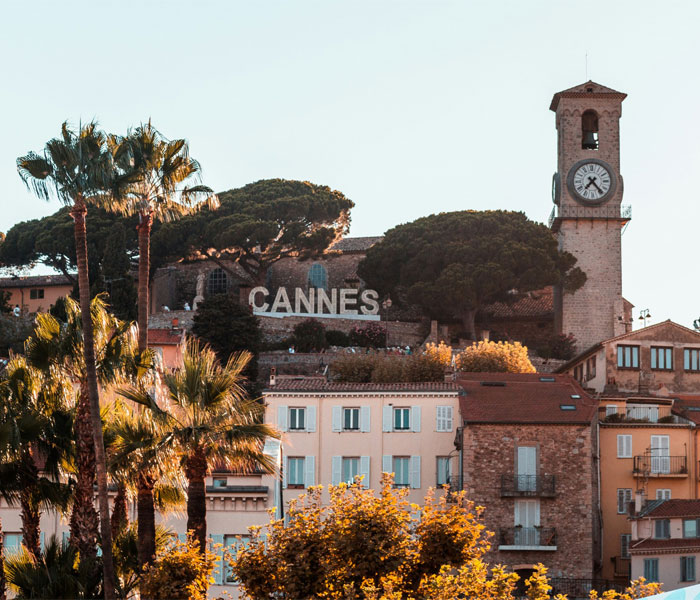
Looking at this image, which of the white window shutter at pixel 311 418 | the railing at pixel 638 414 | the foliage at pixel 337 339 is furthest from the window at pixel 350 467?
the foliage at pixel 337 339

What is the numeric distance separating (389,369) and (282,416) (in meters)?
9.77

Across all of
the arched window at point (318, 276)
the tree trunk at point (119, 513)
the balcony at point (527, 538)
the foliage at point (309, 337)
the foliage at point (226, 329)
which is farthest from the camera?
the arched window at point (318, 276)

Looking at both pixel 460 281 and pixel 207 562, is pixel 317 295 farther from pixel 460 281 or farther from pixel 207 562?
pixel 207 562

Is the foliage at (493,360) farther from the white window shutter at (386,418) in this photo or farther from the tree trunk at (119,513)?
the tree trunk at (119,513)

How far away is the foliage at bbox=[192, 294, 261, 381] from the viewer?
7869 cm

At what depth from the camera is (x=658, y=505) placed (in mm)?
48500

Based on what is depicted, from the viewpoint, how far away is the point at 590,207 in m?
90.4

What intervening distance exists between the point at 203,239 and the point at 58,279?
10012 millimetres

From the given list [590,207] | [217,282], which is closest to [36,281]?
[217,282]

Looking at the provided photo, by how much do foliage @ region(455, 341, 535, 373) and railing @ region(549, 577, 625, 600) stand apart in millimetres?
16631

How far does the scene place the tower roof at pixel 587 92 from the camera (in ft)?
299

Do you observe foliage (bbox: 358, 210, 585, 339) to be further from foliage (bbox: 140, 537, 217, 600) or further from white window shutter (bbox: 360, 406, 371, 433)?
foliage (bbox: 140, 537, 217, 600)

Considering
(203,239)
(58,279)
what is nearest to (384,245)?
(203,239)

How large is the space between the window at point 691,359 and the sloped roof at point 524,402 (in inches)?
439
